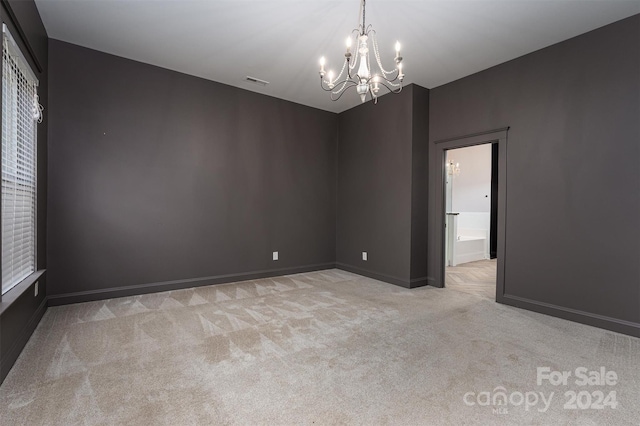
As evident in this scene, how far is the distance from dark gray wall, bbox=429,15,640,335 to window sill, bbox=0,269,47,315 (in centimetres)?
456

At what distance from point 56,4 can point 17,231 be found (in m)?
2.03

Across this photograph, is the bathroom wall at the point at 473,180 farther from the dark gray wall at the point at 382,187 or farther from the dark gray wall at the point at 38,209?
the dark gray wall at the point at 38,209

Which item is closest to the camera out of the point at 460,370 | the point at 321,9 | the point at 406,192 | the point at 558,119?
the point at 460,370

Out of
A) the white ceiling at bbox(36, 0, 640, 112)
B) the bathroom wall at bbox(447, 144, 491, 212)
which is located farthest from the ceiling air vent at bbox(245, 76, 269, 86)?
the bathroom wall at bbox(447, 144, 491, 212)

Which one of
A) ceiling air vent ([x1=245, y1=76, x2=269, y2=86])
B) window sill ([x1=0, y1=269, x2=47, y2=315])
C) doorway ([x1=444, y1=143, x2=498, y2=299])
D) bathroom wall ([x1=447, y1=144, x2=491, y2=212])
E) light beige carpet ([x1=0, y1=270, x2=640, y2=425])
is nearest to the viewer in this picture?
light beige carpet ([x1=0, y1=270, x2=640, y2=425])

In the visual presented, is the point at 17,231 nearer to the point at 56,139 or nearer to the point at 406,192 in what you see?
the point at 56,139

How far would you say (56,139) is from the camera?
11.0ft

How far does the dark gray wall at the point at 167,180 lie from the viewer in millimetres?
3434

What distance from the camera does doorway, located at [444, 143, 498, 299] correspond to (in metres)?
5.95

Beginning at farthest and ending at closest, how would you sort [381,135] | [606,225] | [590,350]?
1. [381,135]
2. [606,225]
3. [590,350]

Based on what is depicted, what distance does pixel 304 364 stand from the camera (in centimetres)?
219

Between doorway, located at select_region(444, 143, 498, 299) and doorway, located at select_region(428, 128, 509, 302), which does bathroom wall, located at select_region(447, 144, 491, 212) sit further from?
doorway, located at select_region(428, 128, 509, 302)

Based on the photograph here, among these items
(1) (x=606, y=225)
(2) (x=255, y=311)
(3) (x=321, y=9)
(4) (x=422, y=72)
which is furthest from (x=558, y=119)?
(2) (x=255, y=311)

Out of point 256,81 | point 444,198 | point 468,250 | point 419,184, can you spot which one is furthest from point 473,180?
point 256,81
